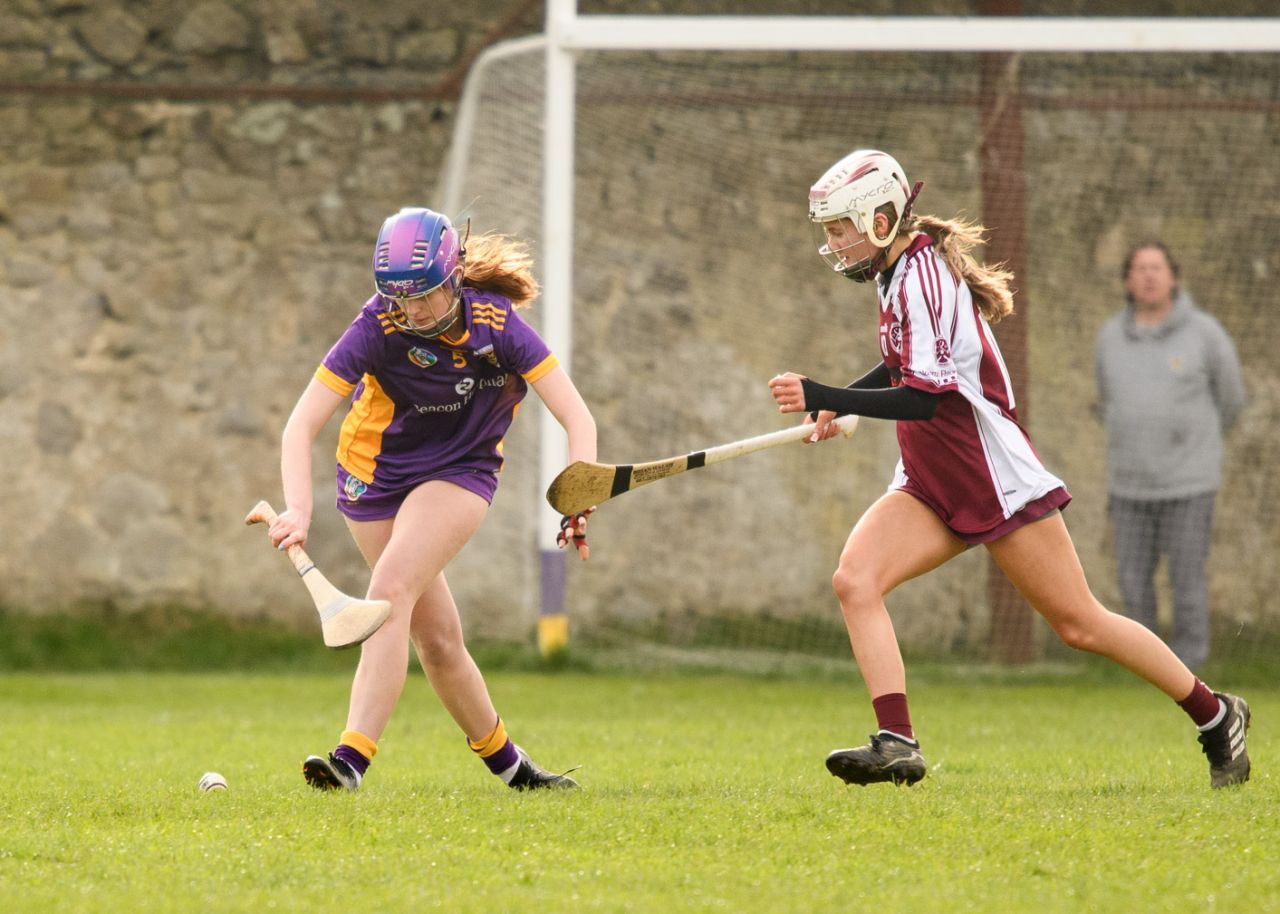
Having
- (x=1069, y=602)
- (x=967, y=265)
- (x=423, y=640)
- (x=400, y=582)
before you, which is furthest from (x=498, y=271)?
(x=1069, y=602)

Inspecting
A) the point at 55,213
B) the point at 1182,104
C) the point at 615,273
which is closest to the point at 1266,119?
the point at 1182,104

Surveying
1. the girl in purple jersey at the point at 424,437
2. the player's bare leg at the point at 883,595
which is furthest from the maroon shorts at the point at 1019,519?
the girl in purple jersey at the point at 424,437

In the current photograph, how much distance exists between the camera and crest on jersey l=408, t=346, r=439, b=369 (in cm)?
481

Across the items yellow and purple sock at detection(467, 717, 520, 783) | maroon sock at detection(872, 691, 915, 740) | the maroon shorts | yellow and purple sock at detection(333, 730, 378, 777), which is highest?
the maroon shorts

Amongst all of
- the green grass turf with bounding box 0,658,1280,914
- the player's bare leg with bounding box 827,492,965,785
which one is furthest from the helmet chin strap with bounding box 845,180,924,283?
the green grass turf with bounding box 0,658,1280,914

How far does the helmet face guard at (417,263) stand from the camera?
15.1 feet

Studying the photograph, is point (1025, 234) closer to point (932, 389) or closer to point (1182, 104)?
point (1182, 104)

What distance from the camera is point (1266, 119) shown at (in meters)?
10.1

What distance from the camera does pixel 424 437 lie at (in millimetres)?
4938

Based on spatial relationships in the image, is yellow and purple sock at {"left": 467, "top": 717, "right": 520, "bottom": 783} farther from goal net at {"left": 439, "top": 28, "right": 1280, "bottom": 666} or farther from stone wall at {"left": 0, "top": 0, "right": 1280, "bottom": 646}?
stone wall at {"left": 0, "top": 0, "right": 1280, "bottom": 646}

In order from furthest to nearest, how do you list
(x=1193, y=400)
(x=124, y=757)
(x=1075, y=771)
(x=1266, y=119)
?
(x=1266, y=119) < (x=1193, y=400) < (x=124, y=757) < (x=1075, y=771)

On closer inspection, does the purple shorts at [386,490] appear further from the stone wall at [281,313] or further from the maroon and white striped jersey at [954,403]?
the stone wall at [281,313]

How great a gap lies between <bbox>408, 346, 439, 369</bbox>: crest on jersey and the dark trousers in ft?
18.5

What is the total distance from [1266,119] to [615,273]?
12.8ft
